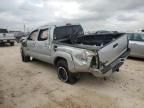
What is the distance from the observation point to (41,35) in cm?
699

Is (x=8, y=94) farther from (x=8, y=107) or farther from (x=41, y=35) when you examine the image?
(x=41, y=35)

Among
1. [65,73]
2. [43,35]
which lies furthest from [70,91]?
[43,35]

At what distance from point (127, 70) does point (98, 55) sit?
310 centimetres

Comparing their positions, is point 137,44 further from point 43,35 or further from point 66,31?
point 43,35

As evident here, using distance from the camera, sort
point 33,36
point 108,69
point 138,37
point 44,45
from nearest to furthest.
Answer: point 108,69 → point 44,45 → point 33,36 → point 138,37

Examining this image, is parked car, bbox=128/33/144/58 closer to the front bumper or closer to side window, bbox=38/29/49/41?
the front bumper

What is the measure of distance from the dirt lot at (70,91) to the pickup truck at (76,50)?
51 centimetres

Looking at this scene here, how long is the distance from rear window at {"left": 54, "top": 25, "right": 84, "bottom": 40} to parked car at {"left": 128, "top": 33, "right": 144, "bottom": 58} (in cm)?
→ 351

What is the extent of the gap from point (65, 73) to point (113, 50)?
173 centimetres

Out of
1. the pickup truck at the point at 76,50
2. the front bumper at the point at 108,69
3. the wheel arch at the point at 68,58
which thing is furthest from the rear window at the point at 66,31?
the front bumper at the point at 108,69

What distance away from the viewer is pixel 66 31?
6574mm

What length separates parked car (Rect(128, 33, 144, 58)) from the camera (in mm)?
8812

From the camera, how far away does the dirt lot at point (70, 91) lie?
4250 mm

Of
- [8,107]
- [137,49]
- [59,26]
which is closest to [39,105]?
[8,107]
